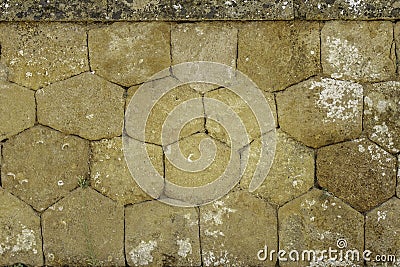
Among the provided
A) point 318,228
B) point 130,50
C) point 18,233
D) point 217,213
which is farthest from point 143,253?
point 130,50

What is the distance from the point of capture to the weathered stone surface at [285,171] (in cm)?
348

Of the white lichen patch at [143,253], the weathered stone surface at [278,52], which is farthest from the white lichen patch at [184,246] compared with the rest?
the weathered stone surface at [278,52]

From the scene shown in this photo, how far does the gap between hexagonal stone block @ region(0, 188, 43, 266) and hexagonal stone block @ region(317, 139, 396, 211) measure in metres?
1.67

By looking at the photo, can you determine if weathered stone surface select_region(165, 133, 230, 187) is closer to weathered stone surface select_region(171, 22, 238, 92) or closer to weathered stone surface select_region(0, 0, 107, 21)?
weathered stone surface select_region(171, 22, 238, 92)

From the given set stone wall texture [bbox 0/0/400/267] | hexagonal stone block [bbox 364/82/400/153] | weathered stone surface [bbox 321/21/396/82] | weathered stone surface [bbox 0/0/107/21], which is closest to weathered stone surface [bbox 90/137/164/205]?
stone wall texture [bbox 0/0/400/267]

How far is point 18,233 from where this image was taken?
3.56 metres

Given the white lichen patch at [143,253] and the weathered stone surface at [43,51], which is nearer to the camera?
the weathered stone surface at [43,51]

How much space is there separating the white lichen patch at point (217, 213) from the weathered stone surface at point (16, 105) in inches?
44.7

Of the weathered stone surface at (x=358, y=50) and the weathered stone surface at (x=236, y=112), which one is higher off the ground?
the weathered stone surface at (x=358, y=50)

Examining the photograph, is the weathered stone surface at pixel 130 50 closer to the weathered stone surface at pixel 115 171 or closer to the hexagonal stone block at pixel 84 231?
the weathered stone surface at pixel 115 171

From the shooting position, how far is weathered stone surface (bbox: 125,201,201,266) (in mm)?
3537

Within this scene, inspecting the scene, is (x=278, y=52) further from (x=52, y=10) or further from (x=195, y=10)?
(x=52, y=10)

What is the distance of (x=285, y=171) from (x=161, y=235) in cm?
80

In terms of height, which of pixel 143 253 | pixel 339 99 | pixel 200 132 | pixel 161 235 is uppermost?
pixel 339 99
